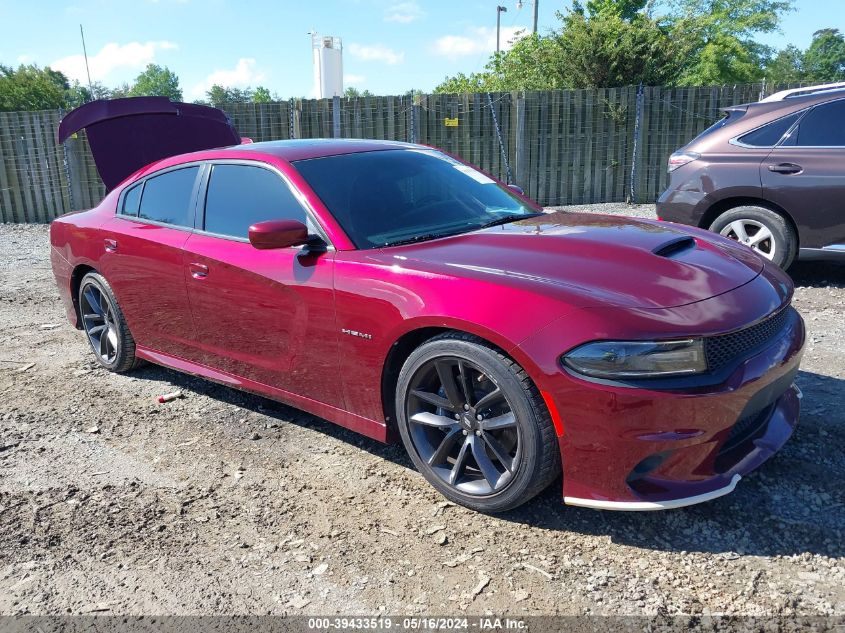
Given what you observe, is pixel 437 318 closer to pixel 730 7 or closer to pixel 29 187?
pixel 29 187

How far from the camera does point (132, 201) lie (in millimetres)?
4902

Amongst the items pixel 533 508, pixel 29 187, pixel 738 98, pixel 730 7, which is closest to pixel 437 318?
pixel 533 508

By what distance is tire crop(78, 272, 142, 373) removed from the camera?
16.4 ft

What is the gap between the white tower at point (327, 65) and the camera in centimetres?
1961

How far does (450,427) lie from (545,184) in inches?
437

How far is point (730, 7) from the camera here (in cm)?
4028

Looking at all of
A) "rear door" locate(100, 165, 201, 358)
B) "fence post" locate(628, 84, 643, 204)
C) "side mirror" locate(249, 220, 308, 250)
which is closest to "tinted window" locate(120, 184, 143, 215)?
"rear door" locate(100, 165, 201, 358)

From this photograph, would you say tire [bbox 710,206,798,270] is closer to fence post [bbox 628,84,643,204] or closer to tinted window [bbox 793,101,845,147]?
tinted window [bbox 793,101,845,147]

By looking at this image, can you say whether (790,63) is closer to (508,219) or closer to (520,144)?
(520,144)

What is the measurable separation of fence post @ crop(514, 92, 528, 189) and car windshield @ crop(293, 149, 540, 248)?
937 cm

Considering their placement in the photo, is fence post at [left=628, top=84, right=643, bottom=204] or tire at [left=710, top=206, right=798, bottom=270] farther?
fence post at [left=628, top=84, right=643, bottom=204]

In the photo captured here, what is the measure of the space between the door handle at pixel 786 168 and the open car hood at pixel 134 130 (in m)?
4.89

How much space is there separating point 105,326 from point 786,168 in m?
5.95

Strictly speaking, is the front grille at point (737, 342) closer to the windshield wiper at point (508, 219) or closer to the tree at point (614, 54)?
the windshield wiper at point (508, 219)
